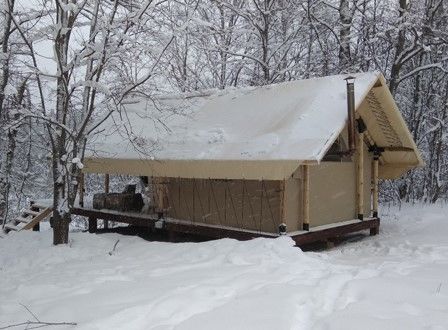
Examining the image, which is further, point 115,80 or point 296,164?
point 115,80

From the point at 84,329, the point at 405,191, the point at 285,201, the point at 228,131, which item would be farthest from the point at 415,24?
the point at 84,329

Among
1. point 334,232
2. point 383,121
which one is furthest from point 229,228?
point 383,121

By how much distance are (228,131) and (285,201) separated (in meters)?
2.53

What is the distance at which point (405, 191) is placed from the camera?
18922 millimetres

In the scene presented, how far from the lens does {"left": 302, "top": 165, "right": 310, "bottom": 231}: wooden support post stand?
10.3m

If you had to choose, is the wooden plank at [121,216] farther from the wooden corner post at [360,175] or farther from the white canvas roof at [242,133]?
the wooden corner post at [360,175]

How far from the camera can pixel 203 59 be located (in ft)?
75.2

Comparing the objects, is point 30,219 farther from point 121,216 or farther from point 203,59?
point 203,59

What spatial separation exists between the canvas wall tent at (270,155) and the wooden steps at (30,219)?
2155 millimetres

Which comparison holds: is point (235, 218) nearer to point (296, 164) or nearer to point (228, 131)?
point (228, 131)

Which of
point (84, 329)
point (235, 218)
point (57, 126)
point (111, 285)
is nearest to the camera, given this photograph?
point (84, 329)

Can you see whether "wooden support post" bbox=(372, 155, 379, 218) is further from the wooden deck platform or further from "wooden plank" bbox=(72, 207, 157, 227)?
"wooden plank" bbox=(72, 207, 157, 227)

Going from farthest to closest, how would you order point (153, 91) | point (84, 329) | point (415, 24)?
point (415, 24) < point (153, 91) < point (84, 329)

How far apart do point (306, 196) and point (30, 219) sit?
29.5 ft
